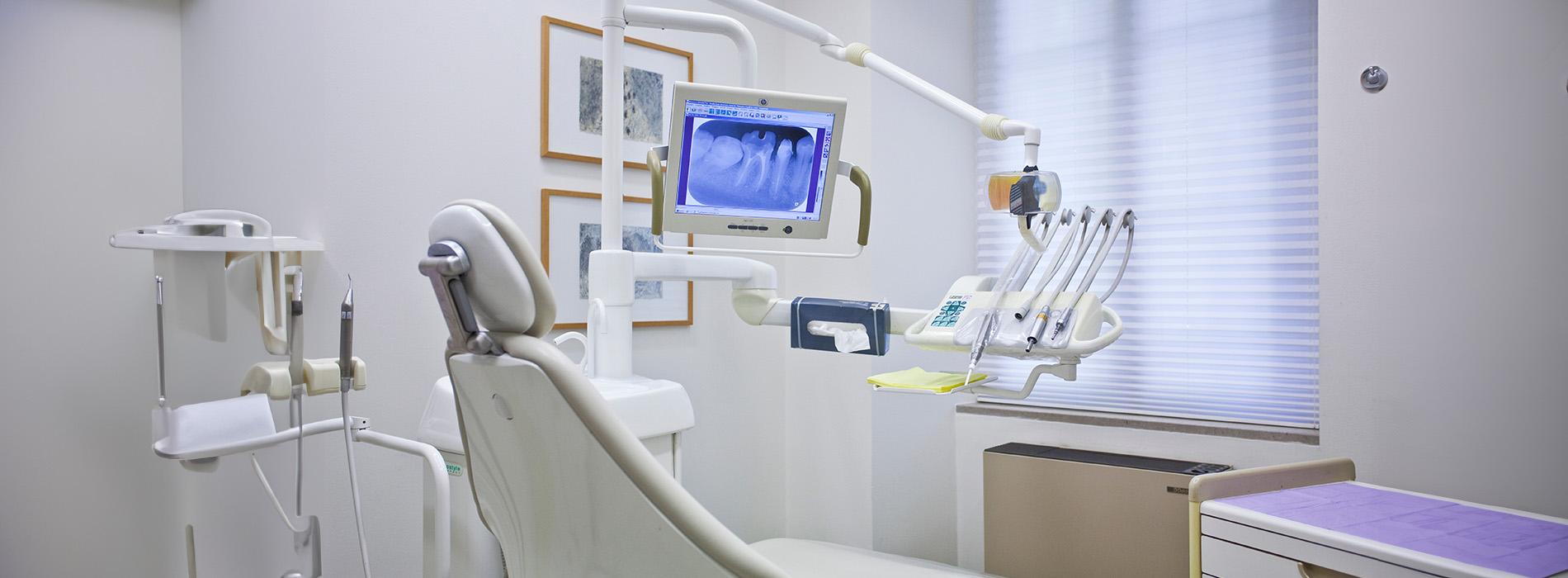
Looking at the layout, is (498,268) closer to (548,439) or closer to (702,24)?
(548,439)

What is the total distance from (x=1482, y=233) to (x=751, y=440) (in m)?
2.20

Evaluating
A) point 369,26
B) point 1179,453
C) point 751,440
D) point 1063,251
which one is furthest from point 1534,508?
point 369,26

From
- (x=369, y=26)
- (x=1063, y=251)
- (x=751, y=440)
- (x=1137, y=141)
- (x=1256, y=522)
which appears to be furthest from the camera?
(x=751, y=440)

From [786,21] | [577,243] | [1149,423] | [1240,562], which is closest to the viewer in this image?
[1240,562]

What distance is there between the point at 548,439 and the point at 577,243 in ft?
5.28

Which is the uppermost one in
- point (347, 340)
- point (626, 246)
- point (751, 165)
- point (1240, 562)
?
point (751, 165)

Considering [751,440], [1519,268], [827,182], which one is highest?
[827,182]

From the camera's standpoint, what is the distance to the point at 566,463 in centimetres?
89

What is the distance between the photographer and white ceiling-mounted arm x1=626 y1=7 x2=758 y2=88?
175 cm

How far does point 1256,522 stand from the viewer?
1.50 m

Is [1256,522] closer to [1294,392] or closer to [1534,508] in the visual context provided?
[1534,508]

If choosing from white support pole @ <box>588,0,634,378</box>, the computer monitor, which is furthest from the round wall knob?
white support pole @ <box>588,0,634,378</box>

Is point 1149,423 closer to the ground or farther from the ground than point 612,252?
closer to the ground

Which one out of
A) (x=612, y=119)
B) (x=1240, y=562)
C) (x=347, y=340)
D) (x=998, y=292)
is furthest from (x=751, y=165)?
(x=1240, y=562)
